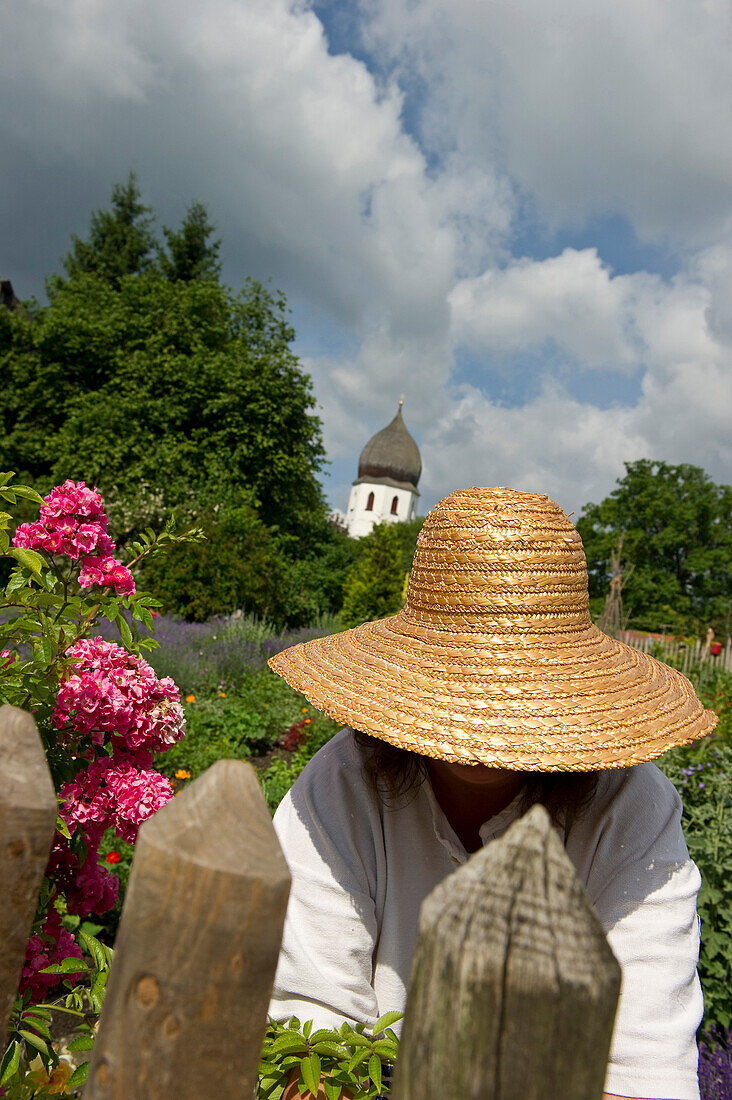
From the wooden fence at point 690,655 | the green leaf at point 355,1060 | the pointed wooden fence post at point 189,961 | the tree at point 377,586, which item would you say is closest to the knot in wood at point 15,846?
the pointed wooden fence post at point 189,961

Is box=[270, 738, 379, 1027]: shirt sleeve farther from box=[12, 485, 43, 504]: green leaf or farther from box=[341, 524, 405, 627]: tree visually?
box=[341, 524, 405, 627]: tree

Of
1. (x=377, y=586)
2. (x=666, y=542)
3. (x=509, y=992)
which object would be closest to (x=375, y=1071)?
(x=509, y=992)

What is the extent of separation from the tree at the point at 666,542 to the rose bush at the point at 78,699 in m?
33.6

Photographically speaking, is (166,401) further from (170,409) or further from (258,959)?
(258,959)

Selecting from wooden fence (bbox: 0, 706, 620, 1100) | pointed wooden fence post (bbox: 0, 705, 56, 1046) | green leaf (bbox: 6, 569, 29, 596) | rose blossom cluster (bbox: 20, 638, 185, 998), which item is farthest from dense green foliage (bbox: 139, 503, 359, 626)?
wooden fence (bbox: 0, 706, 620, 1100)

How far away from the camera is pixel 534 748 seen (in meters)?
1.17

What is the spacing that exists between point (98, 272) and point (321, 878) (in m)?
26.3

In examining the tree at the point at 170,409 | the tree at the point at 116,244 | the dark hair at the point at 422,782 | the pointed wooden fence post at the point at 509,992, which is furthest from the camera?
the tree at the point at 116,244

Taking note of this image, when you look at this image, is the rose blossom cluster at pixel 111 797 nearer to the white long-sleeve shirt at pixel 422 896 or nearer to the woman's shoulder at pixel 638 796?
the white long-sleeve shirt at pixel 422 896

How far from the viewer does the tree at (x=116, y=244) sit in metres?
24.0

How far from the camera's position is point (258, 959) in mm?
501

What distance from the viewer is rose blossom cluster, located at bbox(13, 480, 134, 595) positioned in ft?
5.33

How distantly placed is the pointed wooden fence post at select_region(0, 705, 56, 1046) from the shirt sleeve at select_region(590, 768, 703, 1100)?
1.02 meters

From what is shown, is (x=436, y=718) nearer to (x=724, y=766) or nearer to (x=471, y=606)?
(x=471, y=606)
